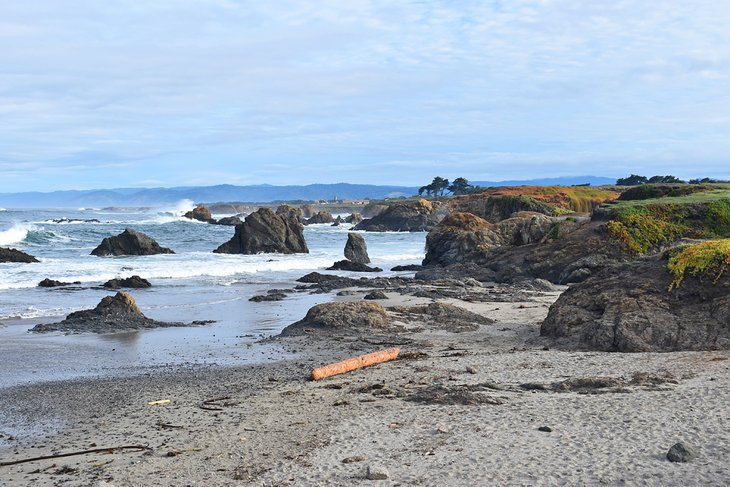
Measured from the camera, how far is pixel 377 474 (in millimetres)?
6484

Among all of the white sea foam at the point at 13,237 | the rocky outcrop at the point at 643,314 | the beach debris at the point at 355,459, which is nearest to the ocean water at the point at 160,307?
the rocky outcrop at the point at 643,314

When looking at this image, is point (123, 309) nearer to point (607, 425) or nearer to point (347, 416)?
point (347, 416)

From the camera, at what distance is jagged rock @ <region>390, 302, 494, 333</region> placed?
51.9ft

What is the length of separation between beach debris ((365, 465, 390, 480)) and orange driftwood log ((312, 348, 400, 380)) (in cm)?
431

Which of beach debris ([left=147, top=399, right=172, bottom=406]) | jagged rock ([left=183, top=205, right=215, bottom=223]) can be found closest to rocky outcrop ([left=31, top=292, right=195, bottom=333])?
beach debris ([left=147, top=399, right=172, bottom=406])

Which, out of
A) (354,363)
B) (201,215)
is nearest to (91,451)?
(354,363)

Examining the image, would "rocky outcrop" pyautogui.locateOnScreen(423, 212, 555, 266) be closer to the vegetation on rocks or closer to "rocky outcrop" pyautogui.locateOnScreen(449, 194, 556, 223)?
the vegetation on rocks

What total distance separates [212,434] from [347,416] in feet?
4.79

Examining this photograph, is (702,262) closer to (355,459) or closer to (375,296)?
(355,459)

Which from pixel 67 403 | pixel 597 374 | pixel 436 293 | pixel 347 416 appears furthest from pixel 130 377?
pixel 436 293

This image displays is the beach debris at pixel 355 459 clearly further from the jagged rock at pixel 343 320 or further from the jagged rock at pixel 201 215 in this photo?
the jagged rock at pixel 201 215

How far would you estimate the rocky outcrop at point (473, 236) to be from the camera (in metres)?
30.3

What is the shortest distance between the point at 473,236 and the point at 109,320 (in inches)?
758

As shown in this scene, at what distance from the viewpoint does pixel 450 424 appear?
795cm
